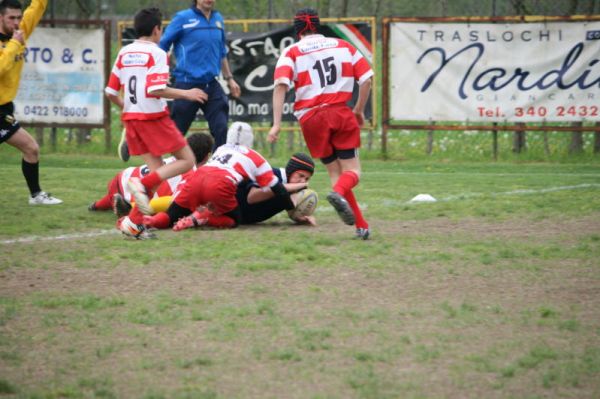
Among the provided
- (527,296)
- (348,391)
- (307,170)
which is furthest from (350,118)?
(348,391)

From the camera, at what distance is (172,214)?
28.0 feet

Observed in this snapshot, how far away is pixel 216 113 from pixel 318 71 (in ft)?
8.50

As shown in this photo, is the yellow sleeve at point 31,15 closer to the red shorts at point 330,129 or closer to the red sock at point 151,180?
the red sock at point 151,180

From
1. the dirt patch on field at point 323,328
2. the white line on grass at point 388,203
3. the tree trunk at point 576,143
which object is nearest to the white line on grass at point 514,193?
the white line on grass at point 388,203

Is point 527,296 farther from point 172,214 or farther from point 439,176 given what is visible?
point 439,176

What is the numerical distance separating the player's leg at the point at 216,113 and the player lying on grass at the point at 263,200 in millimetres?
1444

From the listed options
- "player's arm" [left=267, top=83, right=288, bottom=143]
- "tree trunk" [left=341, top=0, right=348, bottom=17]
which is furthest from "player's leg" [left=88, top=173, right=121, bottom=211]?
"tree trunk" [left=341, top=0, right=348, bottom=17]

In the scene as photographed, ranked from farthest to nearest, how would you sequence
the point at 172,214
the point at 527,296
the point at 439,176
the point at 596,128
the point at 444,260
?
the point at 596,128
the point at 439,176
the point at 172,214
the point at 444,260
the point at 527,296

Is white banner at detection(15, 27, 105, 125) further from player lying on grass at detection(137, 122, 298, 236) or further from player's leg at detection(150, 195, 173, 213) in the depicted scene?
player lying on grass at detection(137, 122, 298, 236)

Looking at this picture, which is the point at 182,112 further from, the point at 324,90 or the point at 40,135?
the point at 40,135

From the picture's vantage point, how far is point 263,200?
8.63m

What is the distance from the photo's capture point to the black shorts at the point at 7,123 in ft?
32.1

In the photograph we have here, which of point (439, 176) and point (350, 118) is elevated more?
point (350, 118)

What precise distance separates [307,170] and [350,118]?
3.27ft
